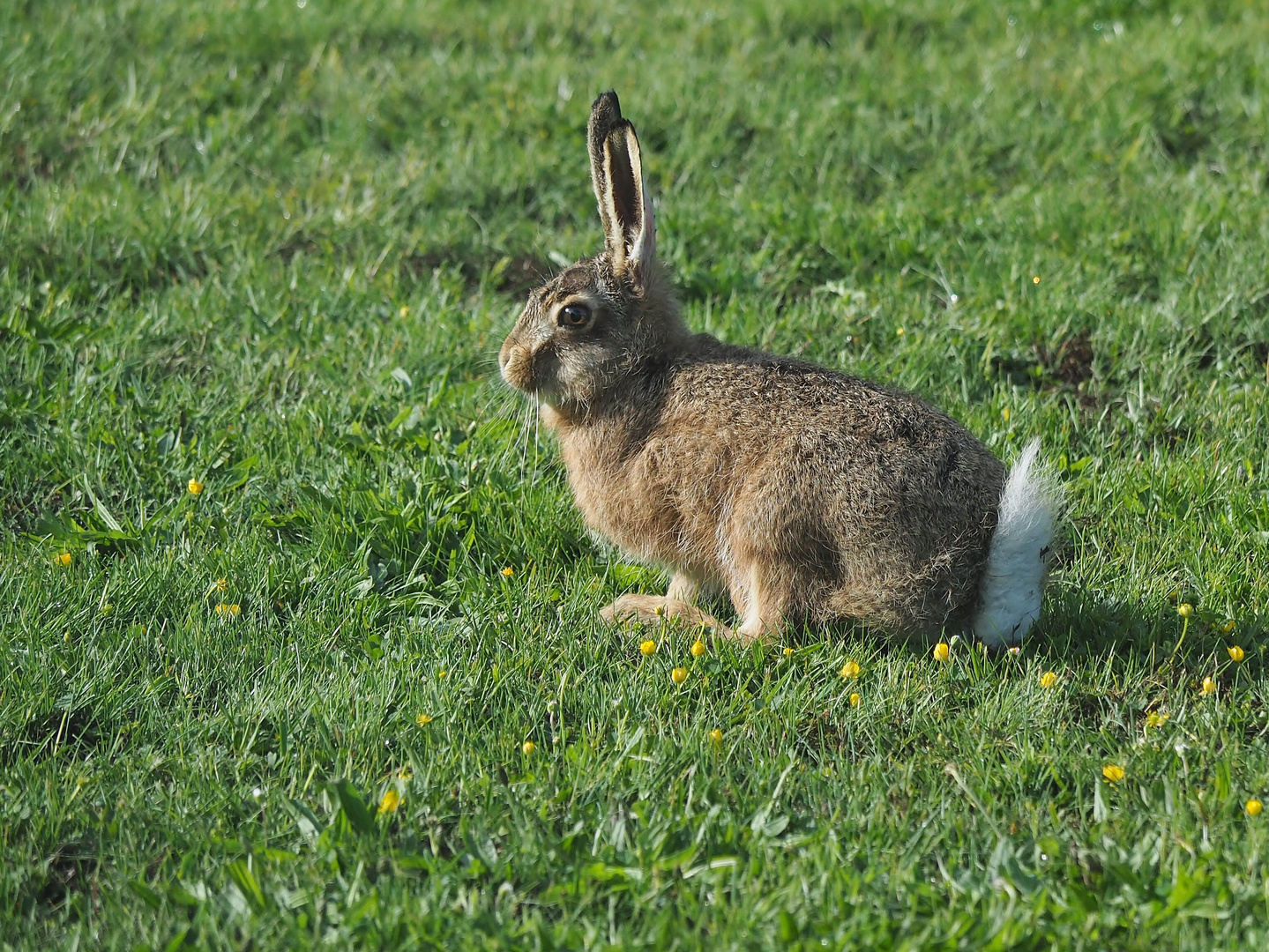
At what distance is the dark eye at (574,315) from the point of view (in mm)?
4379

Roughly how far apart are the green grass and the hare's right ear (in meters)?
0.87

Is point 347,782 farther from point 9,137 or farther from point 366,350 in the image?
point 9,137

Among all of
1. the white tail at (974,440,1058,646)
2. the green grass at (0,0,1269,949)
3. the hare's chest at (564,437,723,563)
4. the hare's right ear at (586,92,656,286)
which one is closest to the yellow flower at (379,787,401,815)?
the green grass at (0,0,1269,949)

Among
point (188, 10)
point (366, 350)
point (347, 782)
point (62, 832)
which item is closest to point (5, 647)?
point (62, 832)

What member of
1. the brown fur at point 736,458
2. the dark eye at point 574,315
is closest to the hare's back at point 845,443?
the brown fur at point 736,458

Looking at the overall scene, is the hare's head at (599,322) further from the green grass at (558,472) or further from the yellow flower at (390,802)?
the yellow flower at (390,802)

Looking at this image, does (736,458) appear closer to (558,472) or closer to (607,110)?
(558,472)

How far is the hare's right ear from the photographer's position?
4.21 meters

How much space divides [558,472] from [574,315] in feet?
2.28

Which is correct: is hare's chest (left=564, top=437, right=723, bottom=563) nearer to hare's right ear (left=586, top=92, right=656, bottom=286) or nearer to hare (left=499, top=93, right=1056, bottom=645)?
hare (left=499, top=93, right=1056, bottom=645)

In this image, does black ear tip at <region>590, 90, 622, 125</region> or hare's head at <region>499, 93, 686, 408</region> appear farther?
hare's head at <region>499, 93, 686, 408</region>

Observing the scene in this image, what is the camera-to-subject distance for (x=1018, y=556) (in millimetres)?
3754

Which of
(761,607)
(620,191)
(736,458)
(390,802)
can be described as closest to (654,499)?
(736,458)

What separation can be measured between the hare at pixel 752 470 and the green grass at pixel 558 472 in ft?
0.68
